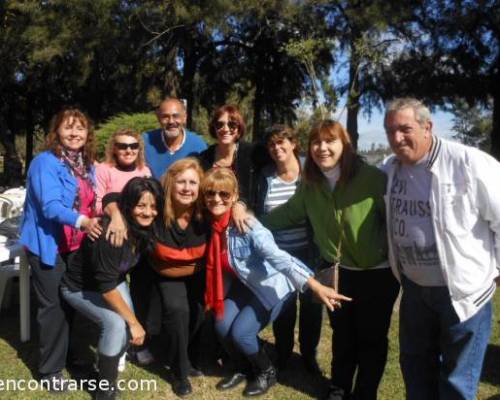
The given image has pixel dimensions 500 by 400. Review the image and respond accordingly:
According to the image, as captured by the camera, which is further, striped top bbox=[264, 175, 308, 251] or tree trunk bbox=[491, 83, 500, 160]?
tree trunk bbox=[491, 83, 500, 160]

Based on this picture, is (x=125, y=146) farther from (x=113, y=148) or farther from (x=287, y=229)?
(x=287, y=229)

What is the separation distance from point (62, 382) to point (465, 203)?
2645 mm

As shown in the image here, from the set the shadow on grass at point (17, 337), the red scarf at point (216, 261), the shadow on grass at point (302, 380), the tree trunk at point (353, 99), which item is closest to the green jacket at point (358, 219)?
the red scarf at point (216, 261)

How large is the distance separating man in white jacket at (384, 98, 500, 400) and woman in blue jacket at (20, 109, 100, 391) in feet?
6.22

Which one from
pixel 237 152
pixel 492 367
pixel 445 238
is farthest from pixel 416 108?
pixel 492 367

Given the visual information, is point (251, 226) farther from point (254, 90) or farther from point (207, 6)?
point (254, 90)

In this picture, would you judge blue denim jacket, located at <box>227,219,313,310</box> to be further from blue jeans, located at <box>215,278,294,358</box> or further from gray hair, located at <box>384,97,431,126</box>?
gray hair, located at <box>384,97,431,126</box>

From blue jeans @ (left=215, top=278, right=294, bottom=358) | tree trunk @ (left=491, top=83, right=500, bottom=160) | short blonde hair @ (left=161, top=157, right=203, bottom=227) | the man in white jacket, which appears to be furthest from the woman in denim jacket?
tree trunk @ (left=491, top=83, right=500, bottom=160)

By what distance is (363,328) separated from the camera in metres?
3.08

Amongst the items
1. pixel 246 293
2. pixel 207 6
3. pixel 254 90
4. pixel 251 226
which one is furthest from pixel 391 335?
pixel 254 90

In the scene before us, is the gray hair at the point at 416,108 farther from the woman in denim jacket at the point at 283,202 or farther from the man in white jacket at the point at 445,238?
the woman in denim jacket at the point at 283,202

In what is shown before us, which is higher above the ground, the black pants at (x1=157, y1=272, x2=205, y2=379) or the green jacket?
the green jacket

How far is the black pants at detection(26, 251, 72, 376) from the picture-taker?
348 centimetres

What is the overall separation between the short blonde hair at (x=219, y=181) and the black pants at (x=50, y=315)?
101 centimetres
